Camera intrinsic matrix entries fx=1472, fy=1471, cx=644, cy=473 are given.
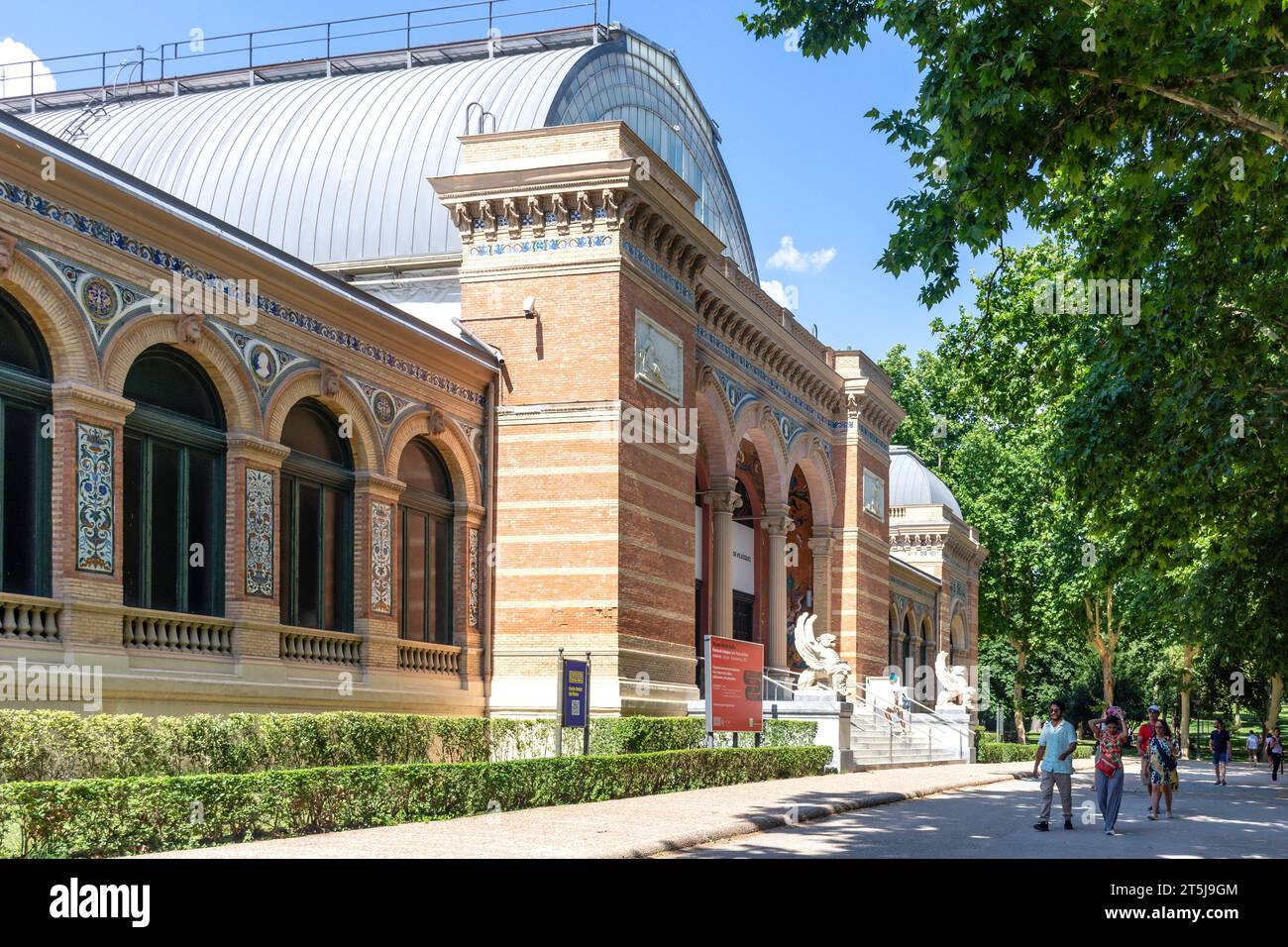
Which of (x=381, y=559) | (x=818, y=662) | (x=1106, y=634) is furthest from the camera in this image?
(x=1106, y=634)

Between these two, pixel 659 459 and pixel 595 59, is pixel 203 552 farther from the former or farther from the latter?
pixel 595 59

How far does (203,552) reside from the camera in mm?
19656

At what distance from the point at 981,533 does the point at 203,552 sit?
5055 centimetres

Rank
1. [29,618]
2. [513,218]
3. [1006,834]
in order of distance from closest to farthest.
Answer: [29,618]
[1006,834]
[513,218]

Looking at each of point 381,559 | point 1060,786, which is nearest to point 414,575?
point 381,559

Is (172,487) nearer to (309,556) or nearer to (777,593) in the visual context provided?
(309,556)

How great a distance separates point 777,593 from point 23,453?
24.2 m

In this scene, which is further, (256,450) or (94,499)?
(256,450)

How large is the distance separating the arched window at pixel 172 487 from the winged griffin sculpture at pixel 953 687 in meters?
32.7

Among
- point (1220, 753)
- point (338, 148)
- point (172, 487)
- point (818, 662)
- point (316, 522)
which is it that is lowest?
point (1220, 753)

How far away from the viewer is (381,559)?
76.7 feet

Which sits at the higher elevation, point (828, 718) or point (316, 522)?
point (316, 522)

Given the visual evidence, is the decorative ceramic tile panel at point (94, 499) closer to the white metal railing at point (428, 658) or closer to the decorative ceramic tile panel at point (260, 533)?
the decorative ceramic tile panel at point (260, 533)

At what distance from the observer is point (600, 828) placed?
52.1 ft
